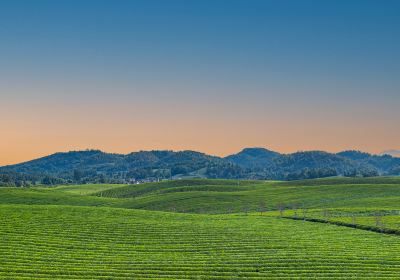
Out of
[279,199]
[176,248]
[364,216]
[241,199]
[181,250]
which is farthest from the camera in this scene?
[241,199]

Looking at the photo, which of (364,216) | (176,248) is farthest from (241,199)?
(176,248)

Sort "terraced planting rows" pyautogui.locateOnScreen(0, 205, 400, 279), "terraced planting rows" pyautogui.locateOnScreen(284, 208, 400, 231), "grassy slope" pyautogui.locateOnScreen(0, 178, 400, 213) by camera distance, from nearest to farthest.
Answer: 1. "terraced planting rows" pyautogui.locateOnScreen(0, 205, 400, 279)
2. "terraced planting rows" pyautogui.locateOnScreen(284, 208, 400, 231)
3. "grassy slope" pyautogui.locateOnScreen(0, 178, 400, 213)

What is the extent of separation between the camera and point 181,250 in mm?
54750

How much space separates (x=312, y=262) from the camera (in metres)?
48.1

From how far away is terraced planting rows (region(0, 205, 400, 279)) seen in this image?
4400 cm

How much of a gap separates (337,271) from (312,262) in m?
3.75

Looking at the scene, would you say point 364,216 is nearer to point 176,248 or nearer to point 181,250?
point 176,248

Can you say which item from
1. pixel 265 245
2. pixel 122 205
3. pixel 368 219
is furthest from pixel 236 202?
pixel 265 245

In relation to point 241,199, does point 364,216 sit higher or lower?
lower

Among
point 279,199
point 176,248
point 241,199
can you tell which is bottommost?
point 176,248

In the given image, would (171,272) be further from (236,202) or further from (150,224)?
(236,202)

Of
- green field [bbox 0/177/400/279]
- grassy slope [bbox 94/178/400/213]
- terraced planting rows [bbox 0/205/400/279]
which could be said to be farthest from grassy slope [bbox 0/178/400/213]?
terraced planting rows [bbox 0/205/400/279]

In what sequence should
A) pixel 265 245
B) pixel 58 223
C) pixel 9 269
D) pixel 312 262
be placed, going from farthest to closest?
pixel 58 223, pixel 265 245, pixel 312 262, pixel 9 269

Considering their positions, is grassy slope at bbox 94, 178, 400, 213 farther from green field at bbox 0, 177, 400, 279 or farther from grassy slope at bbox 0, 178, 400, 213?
green field at bbox 0, 177, 400, 279
